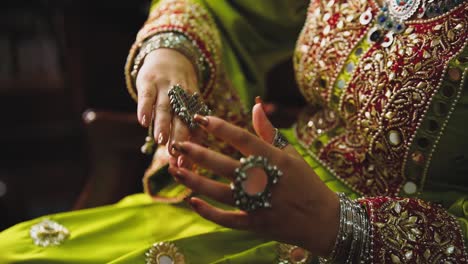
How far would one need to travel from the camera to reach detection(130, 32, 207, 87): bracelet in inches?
30.6

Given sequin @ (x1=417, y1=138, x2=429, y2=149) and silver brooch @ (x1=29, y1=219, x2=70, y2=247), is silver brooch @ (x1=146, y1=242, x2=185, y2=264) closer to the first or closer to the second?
silver brooch @ (x1=29, y1=219, x2=70, y2=247)

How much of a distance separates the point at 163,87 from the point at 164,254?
0.65 ft

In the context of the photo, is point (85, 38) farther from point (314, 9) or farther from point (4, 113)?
point (4, 113)

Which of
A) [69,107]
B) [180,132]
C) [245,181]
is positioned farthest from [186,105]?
[69,107]

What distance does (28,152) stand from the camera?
2.47 m

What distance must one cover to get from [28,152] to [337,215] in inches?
84.0

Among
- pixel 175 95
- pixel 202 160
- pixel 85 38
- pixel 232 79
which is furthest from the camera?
pixel 85 38

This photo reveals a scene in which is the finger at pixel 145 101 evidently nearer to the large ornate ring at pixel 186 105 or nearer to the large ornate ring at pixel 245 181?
the large ornate ring at pixel 186 105

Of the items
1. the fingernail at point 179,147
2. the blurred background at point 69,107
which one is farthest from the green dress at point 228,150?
the blurred background at point 69,107

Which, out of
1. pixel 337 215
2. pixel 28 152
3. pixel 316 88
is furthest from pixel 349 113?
pixel 28 152

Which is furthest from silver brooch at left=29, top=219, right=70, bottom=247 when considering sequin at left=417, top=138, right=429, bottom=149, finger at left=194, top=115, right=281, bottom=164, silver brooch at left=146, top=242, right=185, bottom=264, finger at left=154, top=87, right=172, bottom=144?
sequin at left=417, top=138, right=429, bottom=149

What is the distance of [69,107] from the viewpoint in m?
2.60

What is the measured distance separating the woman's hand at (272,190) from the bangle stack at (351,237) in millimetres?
35

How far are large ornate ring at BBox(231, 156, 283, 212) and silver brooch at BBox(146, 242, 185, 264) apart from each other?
237 millimetres
